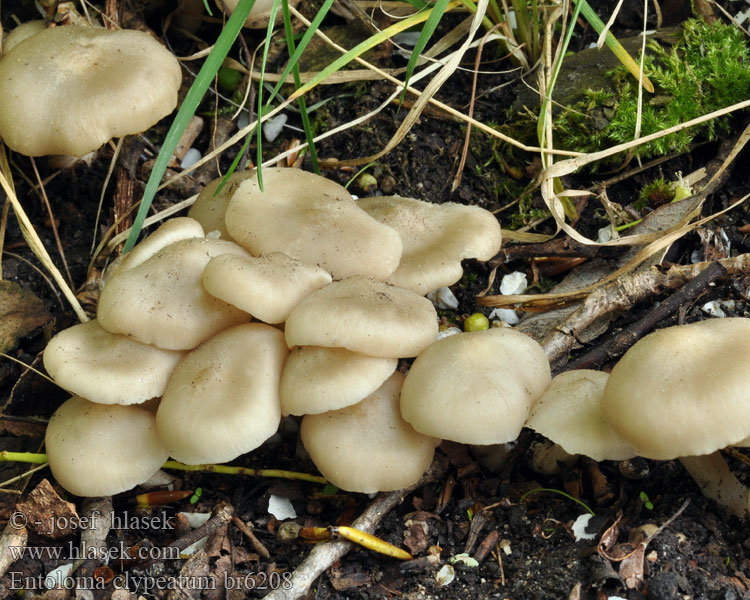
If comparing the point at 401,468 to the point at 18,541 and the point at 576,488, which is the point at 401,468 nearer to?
the point at 576,488

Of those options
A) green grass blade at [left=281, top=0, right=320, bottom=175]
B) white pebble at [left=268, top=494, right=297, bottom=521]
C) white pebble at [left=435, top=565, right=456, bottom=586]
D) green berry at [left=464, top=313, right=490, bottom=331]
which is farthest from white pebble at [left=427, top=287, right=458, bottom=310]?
white pebble at [left=435, top=565, right=456, bottom=586]

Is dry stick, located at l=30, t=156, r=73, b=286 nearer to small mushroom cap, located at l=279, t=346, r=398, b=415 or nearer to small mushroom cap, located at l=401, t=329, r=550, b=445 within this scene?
small mushroom cap, located at l=279, t=346, r=398, b=415

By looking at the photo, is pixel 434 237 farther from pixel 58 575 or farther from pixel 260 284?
pixel 58 575

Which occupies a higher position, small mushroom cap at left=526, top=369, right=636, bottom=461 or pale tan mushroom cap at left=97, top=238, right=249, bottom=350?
pale tan mushroom cap at left=97, top=238, right=249, bottom=350

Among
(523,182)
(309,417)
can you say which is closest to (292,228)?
(309,417)

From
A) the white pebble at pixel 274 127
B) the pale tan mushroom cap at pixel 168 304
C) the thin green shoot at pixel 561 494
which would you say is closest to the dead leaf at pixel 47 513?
the pale tan mushroom cap at pixel 168 304

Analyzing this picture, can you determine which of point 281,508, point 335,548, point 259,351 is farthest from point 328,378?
point 281,508
